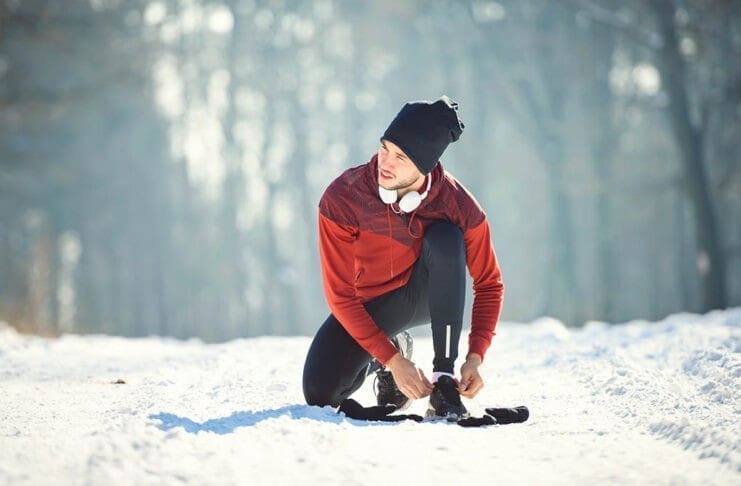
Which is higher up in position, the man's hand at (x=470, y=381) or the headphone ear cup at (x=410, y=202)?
the headphone ear cup at (x=410, y=202)

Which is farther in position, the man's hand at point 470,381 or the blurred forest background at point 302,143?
the blurred forest background at point 302,143

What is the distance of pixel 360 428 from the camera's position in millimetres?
2631

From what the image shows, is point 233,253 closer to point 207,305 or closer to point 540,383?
point 207,305

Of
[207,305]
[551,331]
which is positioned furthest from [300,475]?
[207,305]

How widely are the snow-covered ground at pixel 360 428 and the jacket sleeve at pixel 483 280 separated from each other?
17.7 inches

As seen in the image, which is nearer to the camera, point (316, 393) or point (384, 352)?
point (384, 352)

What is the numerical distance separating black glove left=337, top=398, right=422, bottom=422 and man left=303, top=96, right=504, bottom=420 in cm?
11

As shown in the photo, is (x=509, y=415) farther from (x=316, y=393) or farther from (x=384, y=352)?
(x=316, y=393)

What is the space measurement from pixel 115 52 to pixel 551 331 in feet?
46.6

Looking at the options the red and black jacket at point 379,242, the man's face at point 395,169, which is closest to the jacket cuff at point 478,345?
the red and black jacket at point 379,242

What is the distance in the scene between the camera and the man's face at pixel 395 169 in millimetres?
3133

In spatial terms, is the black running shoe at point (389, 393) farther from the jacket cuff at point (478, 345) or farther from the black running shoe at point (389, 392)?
the jacket cuff at point (478, 345)

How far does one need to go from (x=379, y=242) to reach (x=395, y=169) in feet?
1.17

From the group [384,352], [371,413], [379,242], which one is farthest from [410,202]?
[371,413]
